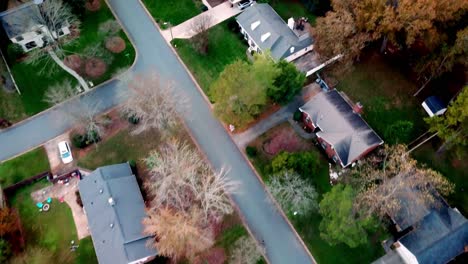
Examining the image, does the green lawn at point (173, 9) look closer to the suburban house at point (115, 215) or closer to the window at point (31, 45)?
the window at point (31, 45)

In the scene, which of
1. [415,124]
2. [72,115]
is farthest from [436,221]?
[72,115]

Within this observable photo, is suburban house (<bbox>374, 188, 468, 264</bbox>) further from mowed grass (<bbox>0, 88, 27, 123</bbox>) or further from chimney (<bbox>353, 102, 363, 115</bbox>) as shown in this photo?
mowed grass (<bbox>0, 88, 27, 123</bbox>)

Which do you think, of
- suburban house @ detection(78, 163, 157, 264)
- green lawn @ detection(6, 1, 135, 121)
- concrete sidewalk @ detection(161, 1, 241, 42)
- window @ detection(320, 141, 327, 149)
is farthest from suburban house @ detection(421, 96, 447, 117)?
green lawn @ detection(6, 1, 135, 121)

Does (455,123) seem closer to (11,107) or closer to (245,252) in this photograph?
(245,252)

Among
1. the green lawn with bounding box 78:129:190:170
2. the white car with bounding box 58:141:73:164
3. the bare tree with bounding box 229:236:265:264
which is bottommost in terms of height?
the bare tree with bounding box 229:236:265:264

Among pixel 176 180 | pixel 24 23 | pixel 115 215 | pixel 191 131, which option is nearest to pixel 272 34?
pixel 191 131

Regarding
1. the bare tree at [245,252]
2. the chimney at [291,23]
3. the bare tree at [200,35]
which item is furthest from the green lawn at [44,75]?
the bare tree at [245,252]

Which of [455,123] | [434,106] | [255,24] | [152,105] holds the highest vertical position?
[255,24]
